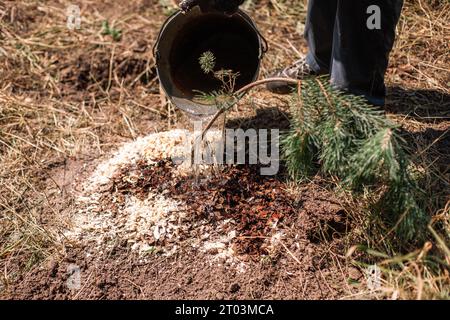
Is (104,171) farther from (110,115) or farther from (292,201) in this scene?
(292,201)

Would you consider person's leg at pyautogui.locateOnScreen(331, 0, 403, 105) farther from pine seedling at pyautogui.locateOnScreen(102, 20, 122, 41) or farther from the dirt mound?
pine seedling at pyautogui.locateOnScreen(102, 20, 122, 41)

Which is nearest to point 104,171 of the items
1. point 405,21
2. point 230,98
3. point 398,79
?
point 230,98

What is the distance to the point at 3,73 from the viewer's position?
3211 mm

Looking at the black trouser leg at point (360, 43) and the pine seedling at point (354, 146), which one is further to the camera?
the black trouser leg at point (360, 43)

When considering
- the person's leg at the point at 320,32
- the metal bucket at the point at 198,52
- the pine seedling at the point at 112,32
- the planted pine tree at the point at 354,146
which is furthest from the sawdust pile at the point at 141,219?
the pine seedling at the point at 112,32

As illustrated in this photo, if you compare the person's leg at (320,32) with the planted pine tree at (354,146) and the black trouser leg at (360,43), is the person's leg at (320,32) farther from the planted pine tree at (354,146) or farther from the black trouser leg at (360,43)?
the planted pine tree at (354,146)

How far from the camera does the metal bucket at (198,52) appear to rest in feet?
8.77

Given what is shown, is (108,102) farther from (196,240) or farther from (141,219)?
(196,240)

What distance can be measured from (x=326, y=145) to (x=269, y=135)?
2.58ft

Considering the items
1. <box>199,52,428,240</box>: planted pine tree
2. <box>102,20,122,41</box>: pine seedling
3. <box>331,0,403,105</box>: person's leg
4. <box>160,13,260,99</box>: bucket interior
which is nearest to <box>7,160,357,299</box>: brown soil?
<box>199,52,428,240</box>: planted pine tree

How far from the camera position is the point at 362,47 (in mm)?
2221

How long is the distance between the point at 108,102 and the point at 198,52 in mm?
603

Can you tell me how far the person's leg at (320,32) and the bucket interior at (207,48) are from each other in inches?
10.4

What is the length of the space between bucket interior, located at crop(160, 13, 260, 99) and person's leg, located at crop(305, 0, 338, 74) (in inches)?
10.4
